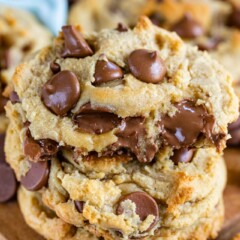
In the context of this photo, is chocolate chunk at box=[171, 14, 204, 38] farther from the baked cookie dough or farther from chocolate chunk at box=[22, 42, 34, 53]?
the baked cookie dough

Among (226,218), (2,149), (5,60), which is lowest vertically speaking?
(226,218)

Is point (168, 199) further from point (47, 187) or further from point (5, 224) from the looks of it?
point (5, 224)

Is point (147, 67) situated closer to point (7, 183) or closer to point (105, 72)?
point (105, 72)

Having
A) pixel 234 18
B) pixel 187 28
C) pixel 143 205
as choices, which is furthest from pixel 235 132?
pixel 143 205

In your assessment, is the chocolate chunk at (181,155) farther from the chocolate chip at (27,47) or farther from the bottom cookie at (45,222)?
the chocolate chip at (27,47)

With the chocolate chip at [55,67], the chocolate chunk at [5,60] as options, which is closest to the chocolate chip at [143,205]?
the chocolate chip at [55,67]
